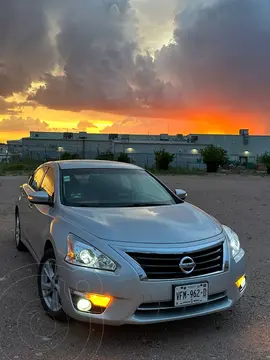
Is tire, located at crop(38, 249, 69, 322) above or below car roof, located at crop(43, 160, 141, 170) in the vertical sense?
below

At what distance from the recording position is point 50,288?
3.87 meters

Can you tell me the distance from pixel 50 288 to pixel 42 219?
0.95m

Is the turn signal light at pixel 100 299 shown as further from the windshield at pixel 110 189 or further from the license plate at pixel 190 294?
the windshield at pixel 110 189

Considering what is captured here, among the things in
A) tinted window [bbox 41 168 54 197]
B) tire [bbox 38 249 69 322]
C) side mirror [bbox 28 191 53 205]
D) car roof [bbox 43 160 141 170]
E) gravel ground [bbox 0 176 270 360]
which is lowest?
gravel ground [bbox 0 176 270 360]

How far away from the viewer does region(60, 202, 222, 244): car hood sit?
349cm

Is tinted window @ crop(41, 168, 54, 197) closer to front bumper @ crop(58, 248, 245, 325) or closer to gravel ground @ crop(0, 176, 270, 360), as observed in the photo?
gravel ground @ crop(0, 176, 270, 360)

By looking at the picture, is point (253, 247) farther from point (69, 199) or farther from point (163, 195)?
point (69, 199)

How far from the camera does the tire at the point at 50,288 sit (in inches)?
145

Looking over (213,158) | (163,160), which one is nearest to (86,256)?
(163,160)

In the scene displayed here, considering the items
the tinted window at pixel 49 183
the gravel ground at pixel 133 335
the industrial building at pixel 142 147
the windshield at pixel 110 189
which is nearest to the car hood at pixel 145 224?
the windshield at pixel 110 189

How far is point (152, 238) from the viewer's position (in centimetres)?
346

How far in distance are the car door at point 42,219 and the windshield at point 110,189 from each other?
0.71 ft

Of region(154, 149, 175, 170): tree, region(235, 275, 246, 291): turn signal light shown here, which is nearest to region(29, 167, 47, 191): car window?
region(235, 275, 246, 291): turn signal light

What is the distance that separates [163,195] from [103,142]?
56390 mm
